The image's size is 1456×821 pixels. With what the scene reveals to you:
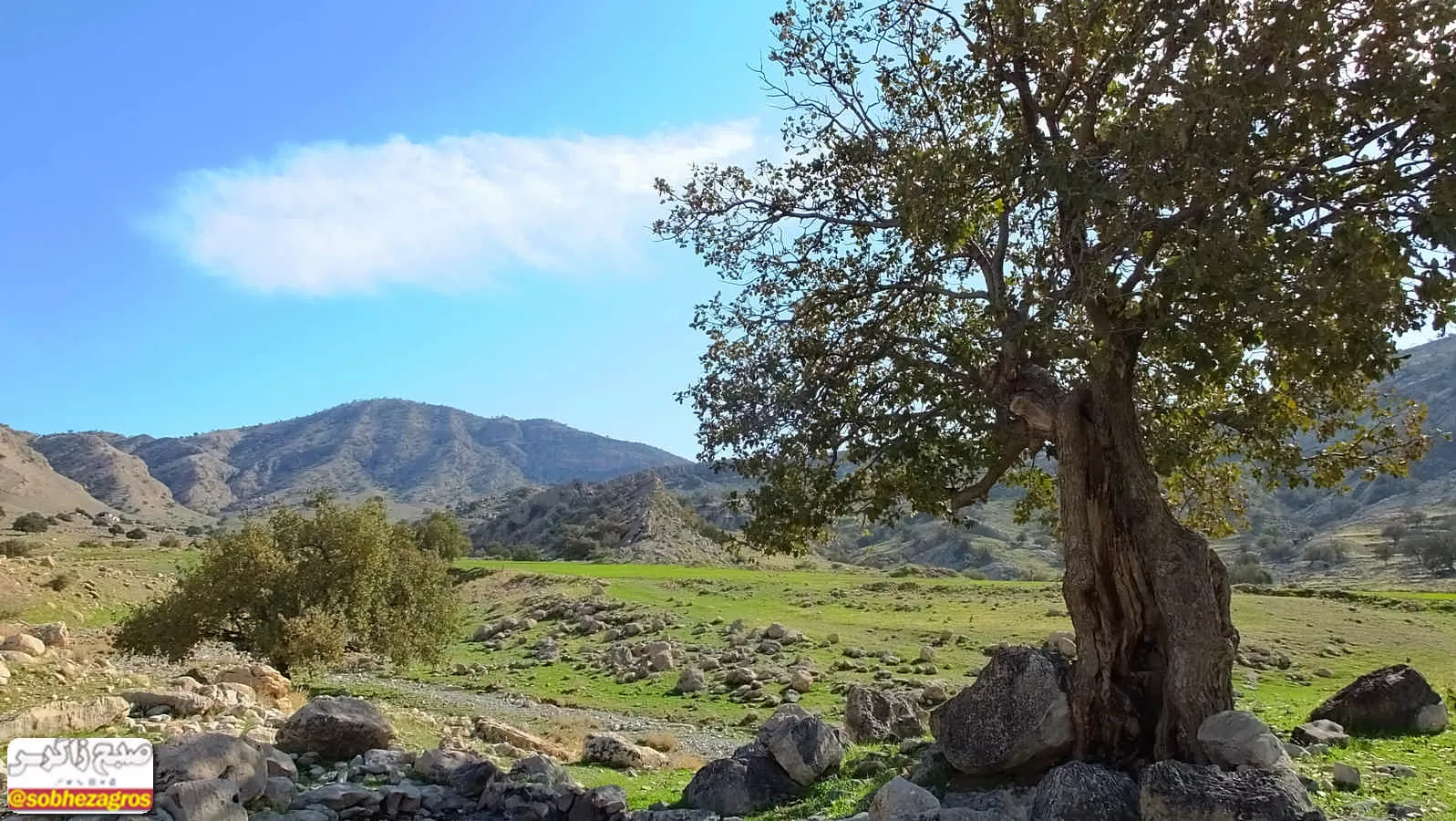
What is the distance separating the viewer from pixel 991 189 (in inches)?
533

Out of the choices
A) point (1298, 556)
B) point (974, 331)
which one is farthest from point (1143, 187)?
point (1298, 556)

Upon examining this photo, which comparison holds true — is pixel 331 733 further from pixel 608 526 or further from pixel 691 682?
pixel 608 526

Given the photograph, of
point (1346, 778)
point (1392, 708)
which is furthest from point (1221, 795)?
point (1392, 708)

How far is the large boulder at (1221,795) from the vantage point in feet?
30.0

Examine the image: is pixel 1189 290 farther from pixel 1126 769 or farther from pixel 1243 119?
pixel 1126 769

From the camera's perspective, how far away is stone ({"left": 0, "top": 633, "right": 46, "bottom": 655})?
2116cm

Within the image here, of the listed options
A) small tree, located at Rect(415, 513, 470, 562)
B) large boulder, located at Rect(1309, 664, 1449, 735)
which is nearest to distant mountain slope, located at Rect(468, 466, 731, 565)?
small tree, located at Rect(415, 513, 470, 562)

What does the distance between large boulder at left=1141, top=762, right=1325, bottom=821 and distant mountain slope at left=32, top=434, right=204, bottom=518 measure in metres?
164

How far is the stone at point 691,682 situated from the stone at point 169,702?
1522cm

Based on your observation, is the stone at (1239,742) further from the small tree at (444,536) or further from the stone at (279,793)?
the small tree at (444,536)

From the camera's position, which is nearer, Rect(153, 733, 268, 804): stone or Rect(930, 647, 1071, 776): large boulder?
Rect(153, 733, 268, 804): stone

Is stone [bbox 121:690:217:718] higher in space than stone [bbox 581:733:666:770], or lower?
higher

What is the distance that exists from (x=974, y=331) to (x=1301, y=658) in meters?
25.9

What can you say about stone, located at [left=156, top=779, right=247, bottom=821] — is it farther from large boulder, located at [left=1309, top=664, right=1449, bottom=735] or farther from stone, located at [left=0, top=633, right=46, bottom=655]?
large boulder, located at [left=1309, top=664, right=1449, bottom=735]
